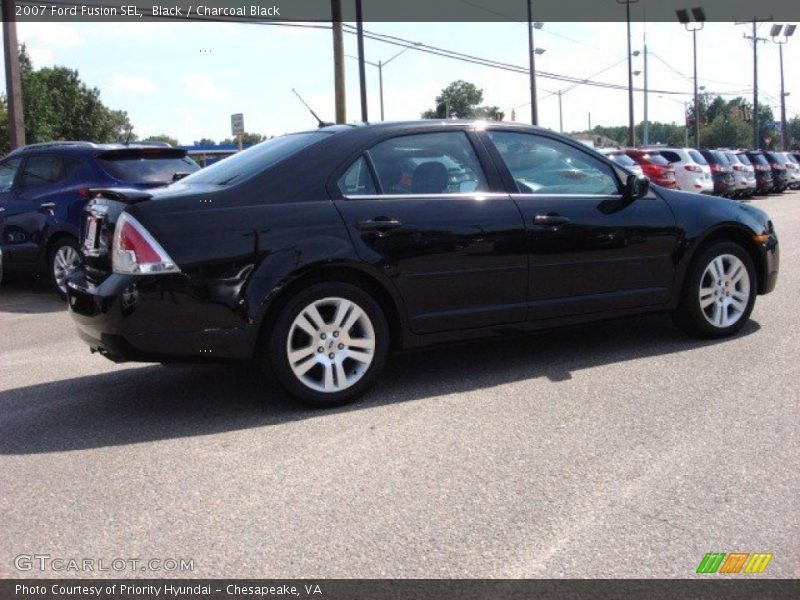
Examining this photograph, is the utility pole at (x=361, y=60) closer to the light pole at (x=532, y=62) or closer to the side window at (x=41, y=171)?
the light pole at (x=532, y=62)

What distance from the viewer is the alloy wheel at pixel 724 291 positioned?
20.3 ft

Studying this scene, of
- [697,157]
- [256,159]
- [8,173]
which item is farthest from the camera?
[697,157]

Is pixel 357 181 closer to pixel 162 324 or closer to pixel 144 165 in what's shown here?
pixel 162 324

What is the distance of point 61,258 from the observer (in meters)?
9.57

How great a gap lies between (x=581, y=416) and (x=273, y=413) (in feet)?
5.49

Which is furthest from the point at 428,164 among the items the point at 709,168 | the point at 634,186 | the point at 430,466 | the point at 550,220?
the point at 709,168

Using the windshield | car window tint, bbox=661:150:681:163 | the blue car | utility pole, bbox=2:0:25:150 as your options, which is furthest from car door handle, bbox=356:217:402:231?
car window tint, bbox=661:150:681:163

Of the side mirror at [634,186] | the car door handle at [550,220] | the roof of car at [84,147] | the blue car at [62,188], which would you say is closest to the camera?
the car door handle at [550,220]

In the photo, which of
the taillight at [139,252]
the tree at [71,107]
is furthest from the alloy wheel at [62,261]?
the tree at [71,107]

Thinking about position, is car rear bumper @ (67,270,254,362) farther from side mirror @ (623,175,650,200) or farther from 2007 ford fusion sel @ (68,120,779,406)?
side mirror @ (623,175,650,200)

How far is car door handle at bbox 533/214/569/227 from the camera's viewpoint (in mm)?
5410

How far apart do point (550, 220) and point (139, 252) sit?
2513 millimetres

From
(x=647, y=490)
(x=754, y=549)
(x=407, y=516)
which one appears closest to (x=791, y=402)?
(x=647, y=490)

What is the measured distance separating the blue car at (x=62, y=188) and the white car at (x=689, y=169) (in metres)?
16.5
